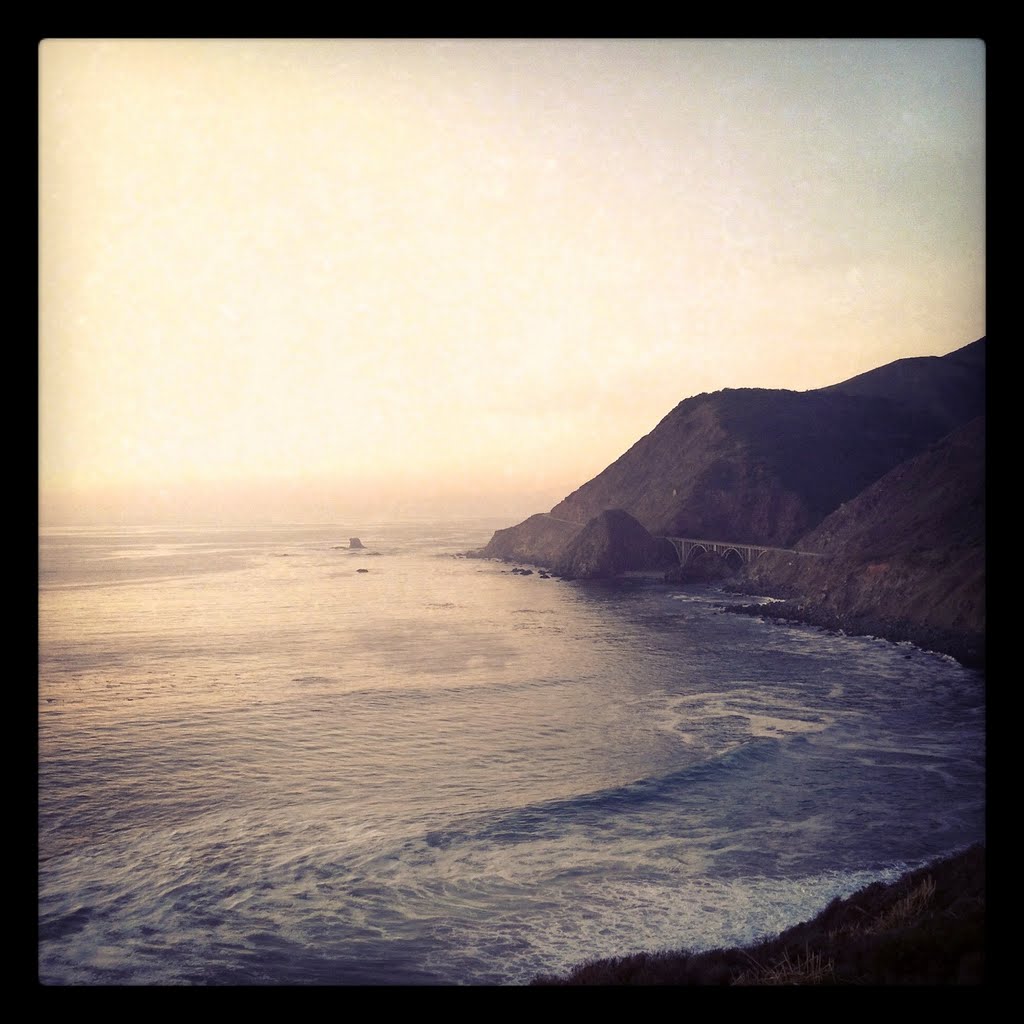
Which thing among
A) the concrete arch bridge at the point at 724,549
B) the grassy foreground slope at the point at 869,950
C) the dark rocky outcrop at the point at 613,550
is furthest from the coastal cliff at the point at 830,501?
the grassy foreground slope at the point at 869,950

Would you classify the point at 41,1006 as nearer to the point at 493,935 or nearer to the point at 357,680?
the point at 493,935

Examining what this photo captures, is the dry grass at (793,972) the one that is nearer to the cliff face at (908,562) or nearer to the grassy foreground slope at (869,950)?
the grassy foreground slope at (869,950)

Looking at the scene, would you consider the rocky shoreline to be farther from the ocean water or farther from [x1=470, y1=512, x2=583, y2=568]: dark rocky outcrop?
[x1=470, y1=512, x2=583, y2=568]: dark rocky outcrop

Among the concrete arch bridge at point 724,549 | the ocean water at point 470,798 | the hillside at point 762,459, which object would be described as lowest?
the ocean water at point 470,798

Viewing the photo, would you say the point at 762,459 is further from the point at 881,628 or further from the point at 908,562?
the point at 881,628

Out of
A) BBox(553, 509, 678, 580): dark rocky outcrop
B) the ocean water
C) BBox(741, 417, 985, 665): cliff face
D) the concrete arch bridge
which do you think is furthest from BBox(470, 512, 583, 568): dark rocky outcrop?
the ocean water

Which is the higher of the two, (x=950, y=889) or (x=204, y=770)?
(x=950, y=889)

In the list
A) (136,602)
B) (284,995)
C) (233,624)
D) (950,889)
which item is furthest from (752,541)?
(284,995)
